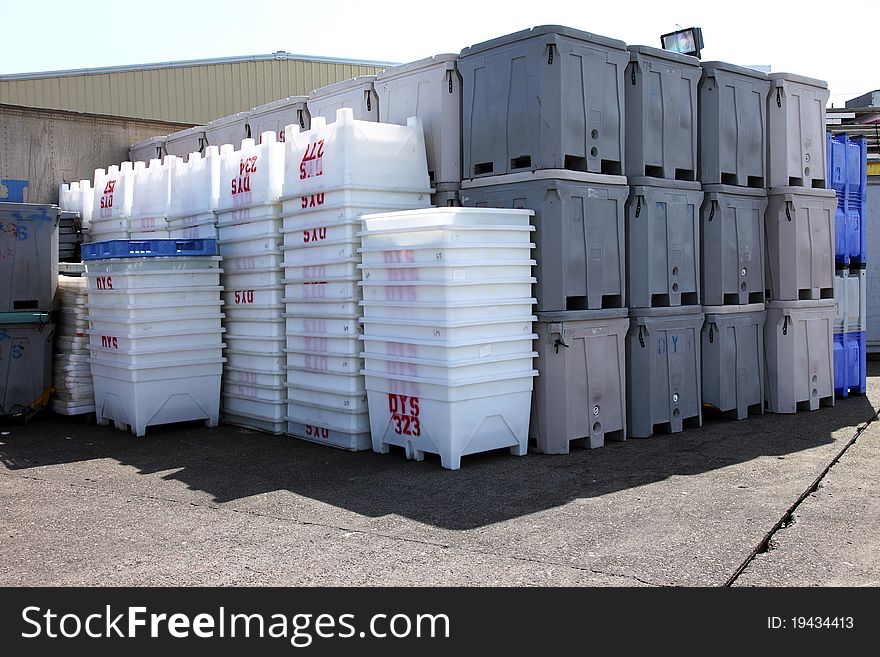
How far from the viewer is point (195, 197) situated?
9.88 meters

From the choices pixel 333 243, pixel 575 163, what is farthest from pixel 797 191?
pixel 333 243

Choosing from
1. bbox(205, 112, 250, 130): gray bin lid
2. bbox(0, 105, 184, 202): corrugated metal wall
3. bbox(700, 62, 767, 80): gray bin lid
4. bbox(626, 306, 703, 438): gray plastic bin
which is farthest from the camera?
bbox(0, 105, 184, 202): corrugated metal wall

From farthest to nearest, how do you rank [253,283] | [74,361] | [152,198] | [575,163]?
[152,198] < [74,361] < [253,283] < [575,163]

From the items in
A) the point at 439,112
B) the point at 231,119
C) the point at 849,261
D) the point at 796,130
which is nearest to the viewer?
the point at 439,112

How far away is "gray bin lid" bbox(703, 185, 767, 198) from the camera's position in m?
9.13

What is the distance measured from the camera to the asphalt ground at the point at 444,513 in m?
4.79

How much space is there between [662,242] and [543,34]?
2246 mm

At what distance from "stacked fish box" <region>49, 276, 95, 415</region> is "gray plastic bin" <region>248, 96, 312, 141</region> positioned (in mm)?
2732

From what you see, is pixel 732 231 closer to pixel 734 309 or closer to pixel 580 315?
pixel 734 309

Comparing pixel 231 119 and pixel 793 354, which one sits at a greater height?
pixel 231 119

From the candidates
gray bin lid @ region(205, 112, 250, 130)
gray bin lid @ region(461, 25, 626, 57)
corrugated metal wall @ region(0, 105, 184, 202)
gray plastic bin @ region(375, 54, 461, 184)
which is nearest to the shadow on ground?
gray plastic bin @ region(375, 54, 461, 184)

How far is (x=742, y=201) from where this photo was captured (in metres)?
9.45

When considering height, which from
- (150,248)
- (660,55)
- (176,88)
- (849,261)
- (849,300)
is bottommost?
(849,300)

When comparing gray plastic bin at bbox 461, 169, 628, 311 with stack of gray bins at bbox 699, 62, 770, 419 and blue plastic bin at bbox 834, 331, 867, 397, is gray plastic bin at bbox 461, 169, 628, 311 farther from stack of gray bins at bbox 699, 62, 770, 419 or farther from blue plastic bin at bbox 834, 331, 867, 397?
blue plastic bin at bbox 834, 331, 867, 397
